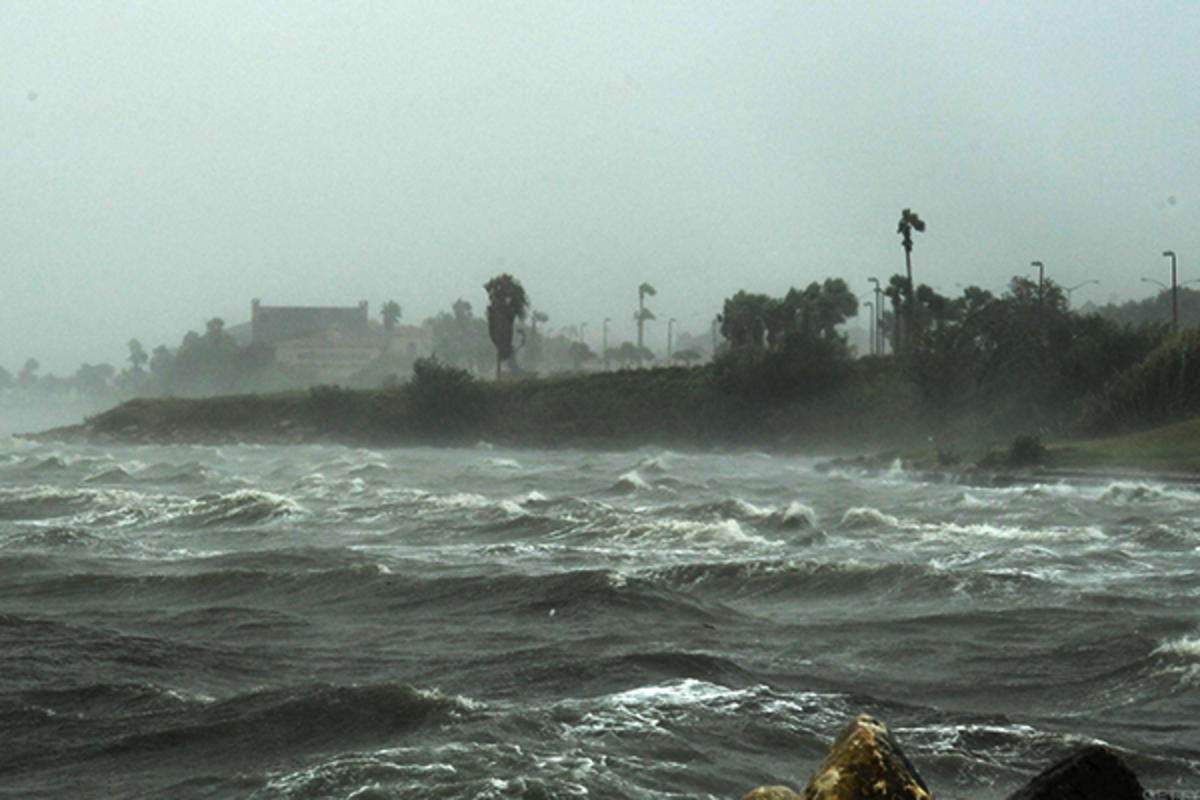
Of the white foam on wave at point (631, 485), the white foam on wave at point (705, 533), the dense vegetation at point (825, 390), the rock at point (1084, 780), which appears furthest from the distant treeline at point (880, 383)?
the rock at point (1084, 780)

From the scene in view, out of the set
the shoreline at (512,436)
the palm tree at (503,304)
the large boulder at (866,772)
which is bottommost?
the shoreline at (512,436)

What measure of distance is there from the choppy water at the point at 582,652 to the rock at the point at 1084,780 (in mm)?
2263

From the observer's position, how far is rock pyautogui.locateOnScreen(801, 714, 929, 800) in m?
5.80

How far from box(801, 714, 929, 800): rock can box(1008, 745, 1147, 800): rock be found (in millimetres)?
634

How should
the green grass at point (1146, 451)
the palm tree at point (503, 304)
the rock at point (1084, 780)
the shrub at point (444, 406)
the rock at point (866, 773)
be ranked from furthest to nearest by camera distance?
the palm tree at point (503, 304), the shrub at point (444, 406), the green grass at point (1146, 451), the rock at point (1084, 780), the rock at point (866, 773)

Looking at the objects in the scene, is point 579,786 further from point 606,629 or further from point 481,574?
point 481,574

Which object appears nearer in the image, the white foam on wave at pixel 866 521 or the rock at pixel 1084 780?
the rock at pixel 1084 780

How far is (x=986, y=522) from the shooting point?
2566 cm

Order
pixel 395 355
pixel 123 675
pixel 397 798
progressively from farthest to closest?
pixel 395 355 → pixel 123 675 → pixel 397 798

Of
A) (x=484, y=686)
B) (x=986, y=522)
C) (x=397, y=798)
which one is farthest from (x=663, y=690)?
(x=986, y=522)

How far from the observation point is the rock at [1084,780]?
604cm

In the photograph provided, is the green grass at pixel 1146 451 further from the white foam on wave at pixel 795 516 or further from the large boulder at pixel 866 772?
Result: the large boulder at pixel 866 772

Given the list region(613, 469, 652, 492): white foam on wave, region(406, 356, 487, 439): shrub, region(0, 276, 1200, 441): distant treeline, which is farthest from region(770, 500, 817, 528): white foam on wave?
region(406, 356, 487, 439): shrub

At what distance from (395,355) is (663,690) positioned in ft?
628
